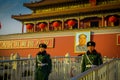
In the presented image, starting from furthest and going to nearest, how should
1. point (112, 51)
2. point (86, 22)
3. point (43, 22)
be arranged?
point (43, 22) → point (86, 22) → point (112, 51)

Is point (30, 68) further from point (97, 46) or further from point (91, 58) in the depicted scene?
point (97, 46)

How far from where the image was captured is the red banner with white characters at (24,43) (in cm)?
2200

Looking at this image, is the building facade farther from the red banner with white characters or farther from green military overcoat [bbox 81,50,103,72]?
green military overcoat [bbox 81,50,103,72]

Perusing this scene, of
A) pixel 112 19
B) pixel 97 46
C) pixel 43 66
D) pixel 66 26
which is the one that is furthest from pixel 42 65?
pixel 66 26

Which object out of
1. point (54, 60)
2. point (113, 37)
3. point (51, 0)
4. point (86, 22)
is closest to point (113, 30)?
point (113, 37)

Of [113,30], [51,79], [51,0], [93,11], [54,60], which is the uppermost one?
[51,0]

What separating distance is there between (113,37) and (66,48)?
452cm

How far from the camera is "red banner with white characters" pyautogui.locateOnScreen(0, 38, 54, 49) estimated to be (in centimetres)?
2200

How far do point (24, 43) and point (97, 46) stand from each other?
7947mm

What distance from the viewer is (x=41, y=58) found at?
6.39 m

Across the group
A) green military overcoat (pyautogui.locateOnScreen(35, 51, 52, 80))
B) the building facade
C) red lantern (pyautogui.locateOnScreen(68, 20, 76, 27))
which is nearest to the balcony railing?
green military overcoat (pyautogui.locateOnScreen(35, 51, 52, 80))

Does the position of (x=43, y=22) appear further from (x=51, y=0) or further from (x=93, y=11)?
(x=93, y=11)

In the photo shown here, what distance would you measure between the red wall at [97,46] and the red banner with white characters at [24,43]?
413 mm

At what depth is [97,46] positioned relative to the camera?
63.9ft
